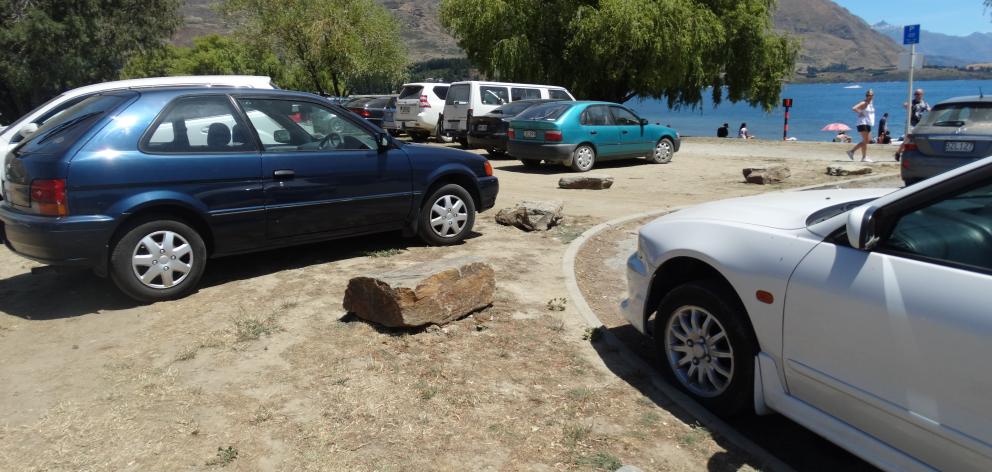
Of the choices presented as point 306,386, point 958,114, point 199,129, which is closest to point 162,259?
point 199,129

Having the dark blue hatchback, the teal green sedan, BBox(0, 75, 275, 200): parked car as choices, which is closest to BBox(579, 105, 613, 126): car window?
the teal green sedan

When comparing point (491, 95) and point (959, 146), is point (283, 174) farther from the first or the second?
point (491, 95)

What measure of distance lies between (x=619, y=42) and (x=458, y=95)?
893 cm

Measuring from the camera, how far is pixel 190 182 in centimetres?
557

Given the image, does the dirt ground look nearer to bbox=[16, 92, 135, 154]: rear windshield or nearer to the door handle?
the door handle

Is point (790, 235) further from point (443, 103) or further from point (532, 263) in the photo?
point (443, 103)

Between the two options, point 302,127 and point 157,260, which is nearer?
point 157,260

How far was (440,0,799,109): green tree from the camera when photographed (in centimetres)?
2567

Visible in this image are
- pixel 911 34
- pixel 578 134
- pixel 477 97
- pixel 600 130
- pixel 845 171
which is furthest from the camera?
pixel 477 97

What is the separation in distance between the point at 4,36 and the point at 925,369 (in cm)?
3475

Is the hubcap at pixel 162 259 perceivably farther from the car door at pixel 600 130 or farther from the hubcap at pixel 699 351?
the car door at pixel 600 130

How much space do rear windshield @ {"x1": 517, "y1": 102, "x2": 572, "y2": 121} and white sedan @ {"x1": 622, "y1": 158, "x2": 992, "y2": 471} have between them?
11.0 metres

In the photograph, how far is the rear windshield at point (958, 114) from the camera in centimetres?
956

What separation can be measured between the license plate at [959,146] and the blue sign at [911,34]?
26.1 ft
